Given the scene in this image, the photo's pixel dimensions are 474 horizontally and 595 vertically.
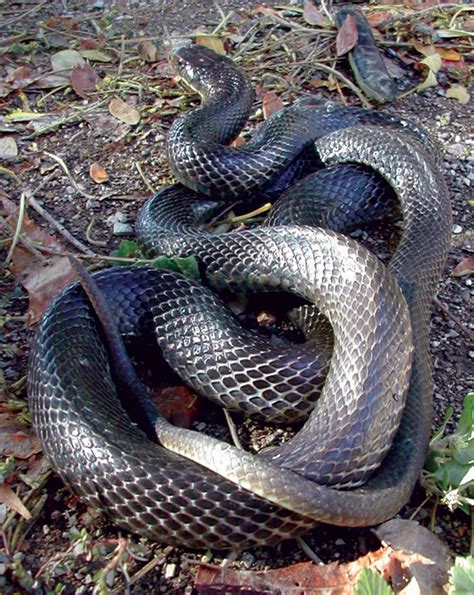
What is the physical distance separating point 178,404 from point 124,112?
310 cm

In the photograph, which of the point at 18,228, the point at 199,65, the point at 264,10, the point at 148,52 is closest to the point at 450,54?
the point at 264,10

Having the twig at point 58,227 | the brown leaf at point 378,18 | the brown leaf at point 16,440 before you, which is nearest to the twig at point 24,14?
the twig at point 58,227

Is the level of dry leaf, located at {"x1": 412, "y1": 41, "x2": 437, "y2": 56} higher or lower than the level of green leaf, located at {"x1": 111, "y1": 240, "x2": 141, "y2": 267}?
higher

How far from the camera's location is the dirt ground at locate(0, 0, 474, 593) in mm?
3385

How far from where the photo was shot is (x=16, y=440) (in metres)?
3.88

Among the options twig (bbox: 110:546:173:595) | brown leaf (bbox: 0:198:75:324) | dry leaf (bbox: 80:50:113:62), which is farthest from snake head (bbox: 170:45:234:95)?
twig (bbox: 110:546:173:595)

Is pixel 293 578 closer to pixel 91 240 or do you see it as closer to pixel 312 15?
pixel 91 240

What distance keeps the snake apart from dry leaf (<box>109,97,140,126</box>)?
0.85 m

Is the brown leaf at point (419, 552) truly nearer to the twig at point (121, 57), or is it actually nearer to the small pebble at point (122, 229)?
the small pebble at point (122, 229)

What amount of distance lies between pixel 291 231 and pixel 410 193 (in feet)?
3.36

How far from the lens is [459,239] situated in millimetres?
5316

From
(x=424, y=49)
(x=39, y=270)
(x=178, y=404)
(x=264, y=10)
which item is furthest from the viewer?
(x=264, y=10)

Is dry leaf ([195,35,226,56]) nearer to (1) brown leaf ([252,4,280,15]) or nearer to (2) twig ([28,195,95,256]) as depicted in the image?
(1) brown leaf ([252,4,280,15])

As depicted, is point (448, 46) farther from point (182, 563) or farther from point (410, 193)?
point (182, 563)
